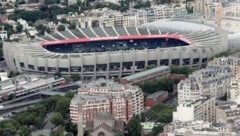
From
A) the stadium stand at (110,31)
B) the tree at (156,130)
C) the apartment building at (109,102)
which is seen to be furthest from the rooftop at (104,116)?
the stadium stand at (110,31)

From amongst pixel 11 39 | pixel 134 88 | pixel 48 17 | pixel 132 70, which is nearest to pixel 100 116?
pixel 134 88

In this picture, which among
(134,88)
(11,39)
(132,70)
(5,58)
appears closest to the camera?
(134,88)

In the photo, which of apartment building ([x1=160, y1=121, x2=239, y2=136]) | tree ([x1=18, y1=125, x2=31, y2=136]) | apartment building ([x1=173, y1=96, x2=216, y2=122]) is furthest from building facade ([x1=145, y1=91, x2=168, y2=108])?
apartment building ([x1=160, y1=121, x2=239, y2=136])

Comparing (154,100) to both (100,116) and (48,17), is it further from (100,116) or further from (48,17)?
(48,17)

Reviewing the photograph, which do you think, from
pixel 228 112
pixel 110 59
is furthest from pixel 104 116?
pixel 110 59

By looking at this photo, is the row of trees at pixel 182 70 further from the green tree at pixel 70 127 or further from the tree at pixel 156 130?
the tree at pixel 156 130

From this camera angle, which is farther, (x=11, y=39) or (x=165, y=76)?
(x=11, y=39)

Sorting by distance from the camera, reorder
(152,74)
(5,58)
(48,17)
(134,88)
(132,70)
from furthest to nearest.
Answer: (48,17) → (5,58) → (132,70) → (152,74) → (134,88)
